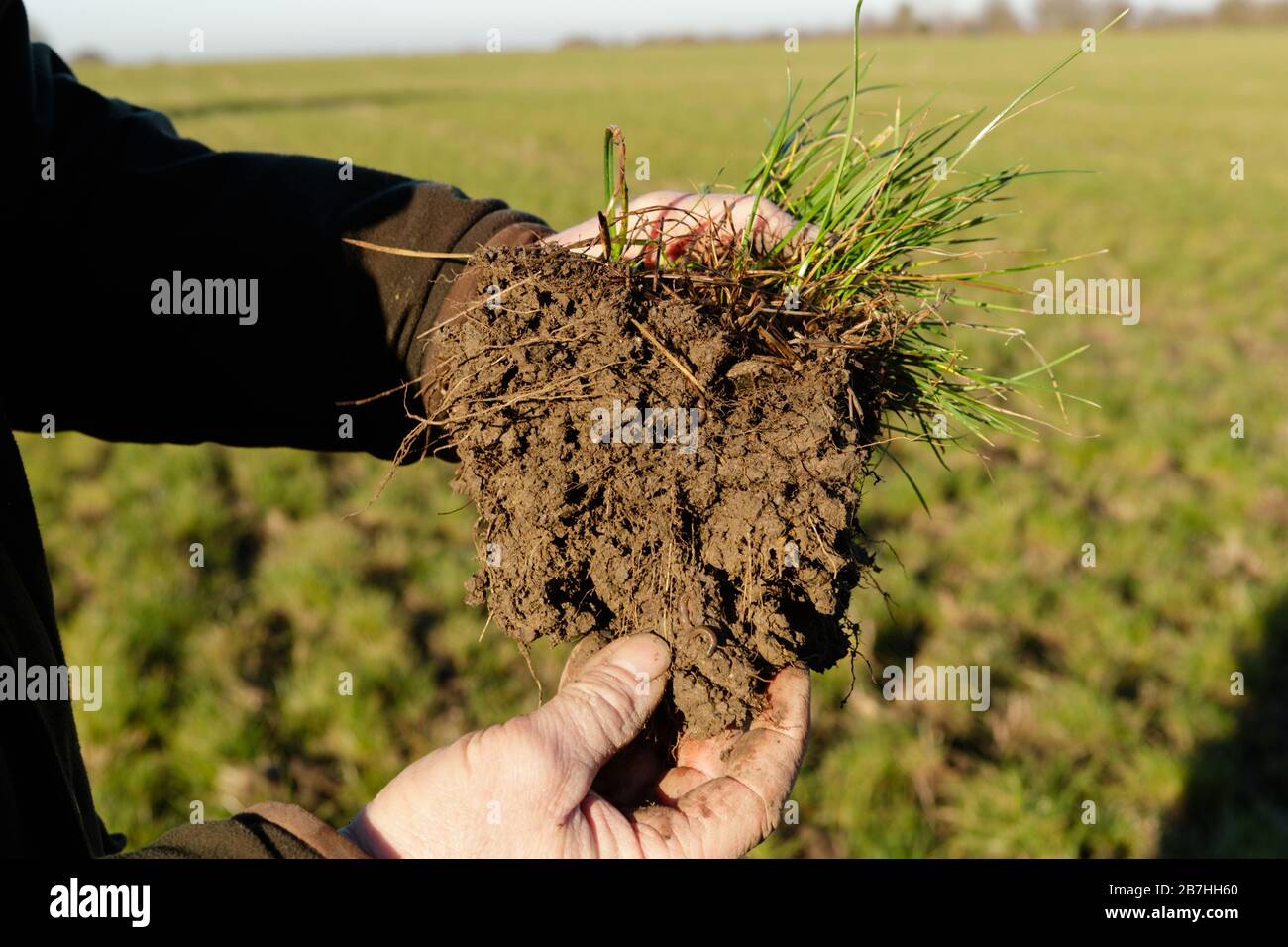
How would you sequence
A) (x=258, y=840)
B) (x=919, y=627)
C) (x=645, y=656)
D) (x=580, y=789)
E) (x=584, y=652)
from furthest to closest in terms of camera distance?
1. (x=919, y=627)
2. (x=584, y=652)
3. (x=645, y=656)
4. (x=580, y=789)
5. (x=258, y=840)

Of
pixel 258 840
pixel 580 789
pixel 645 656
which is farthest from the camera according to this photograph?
pixel 645 656

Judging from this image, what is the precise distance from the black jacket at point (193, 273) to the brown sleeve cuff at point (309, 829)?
22.3 inches

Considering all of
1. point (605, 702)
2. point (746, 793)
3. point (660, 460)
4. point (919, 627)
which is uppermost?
point (660, 460)

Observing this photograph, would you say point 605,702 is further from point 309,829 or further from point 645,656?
point 309,829

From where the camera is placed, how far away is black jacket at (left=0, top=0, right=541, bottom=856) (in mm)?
1917

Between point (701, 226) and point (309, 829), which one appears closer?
point (309, 829)

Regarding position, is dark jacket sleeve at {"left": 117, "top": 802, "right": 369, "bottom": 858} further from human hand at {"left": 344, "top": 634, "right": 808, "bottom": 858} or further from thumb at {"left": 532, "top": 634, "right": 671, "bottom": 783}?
thumb at {"left": 532, "top": 634, "right": 671, "bottom": 783}

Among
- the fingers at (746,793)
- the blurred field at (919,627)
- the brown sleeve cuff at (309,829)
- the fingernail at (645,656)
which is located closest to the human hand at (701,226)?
the blurred field at (919,627)

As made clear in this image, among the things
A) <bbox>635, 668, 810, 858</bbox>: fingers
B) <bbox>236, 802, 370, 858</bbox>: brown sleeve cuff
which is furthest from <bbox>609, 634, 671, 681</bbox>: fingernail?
<bbox>236, 802, 370, 858</bbox>: brown sleeve cuff

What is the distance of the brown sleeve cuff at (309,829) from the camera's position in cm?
150

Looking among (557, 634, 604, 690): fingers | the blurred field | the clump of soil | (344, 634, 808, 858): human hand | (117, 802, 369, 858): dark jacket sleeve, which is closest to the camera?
(117, 802, 369, 858): dark jacket sleeve

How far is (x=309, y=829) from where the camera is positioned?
151 cm

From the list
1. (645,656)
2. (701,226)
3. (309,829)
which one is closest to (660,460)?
(645,656)

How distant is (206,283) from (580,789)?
4.36 feet
